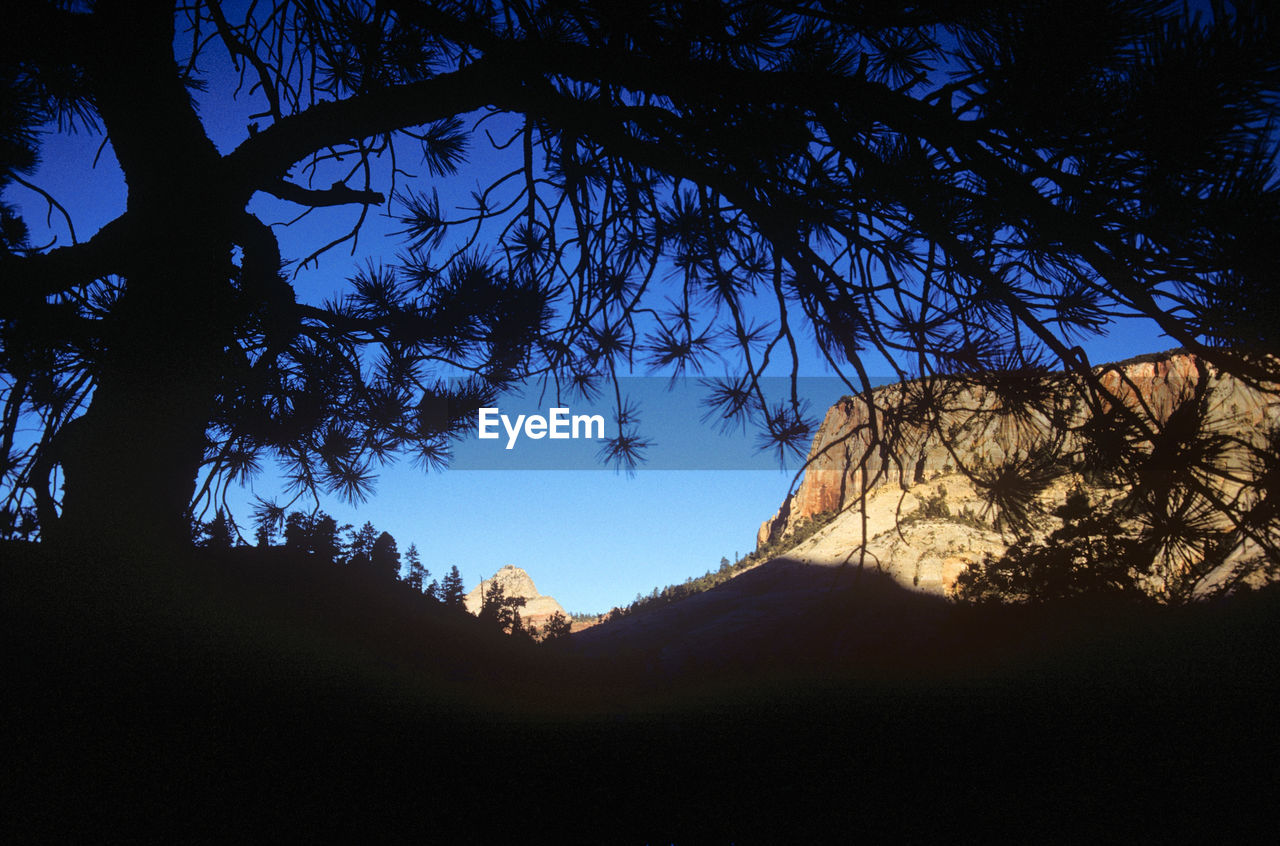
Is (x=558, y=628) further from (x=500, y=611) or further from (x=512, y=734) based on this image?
(x=512, y=734)

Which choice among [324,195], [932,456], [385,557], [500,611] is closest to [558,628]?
[500,611]

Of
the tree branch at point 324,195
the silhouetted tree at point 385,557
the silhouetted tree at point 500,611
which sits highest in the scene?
the tree branch at point 324,195

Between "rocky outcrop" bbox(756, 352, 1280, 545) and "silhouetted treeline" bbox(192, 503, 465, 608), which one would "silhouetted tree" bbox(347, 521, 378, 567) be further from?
"rocky outcrop" bbox(756, 352, 1280, 545)

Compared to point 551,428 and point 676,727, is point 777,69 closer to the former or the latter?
point 551,428

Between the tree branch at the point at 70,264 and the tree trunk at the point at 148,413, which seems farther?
the tree trunk at the point at 148,413

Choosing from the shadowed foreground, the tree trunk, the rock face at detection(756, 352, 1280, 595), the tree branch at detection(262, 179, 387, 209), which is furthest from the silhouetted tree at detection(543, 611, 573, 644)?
the tree branch at detection(262, 179, 387, 209)

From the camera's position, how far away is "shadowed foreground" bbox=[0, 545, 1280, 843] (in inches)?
35.9

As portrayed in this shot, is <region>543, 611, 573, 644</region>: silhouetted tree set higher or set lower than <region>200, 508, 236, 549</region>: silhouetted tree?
lower

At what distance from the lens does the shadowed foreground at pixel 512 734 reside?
0.91 meters

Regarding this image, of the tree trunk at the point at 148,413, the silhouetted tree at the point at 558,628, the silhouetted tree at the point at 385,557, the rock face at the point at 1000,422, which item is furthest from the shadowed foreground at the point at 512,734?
the silhouetted tree at the point at 558,628

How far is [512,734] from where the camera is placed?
1.29m

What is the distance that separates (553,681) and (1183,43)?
2218 mm

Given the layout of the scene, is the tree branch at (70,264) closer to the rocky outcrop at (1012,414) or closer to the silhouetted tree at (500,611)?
the silhouetted tree at (500,611)

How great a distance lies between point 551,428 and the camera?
7.94ft
